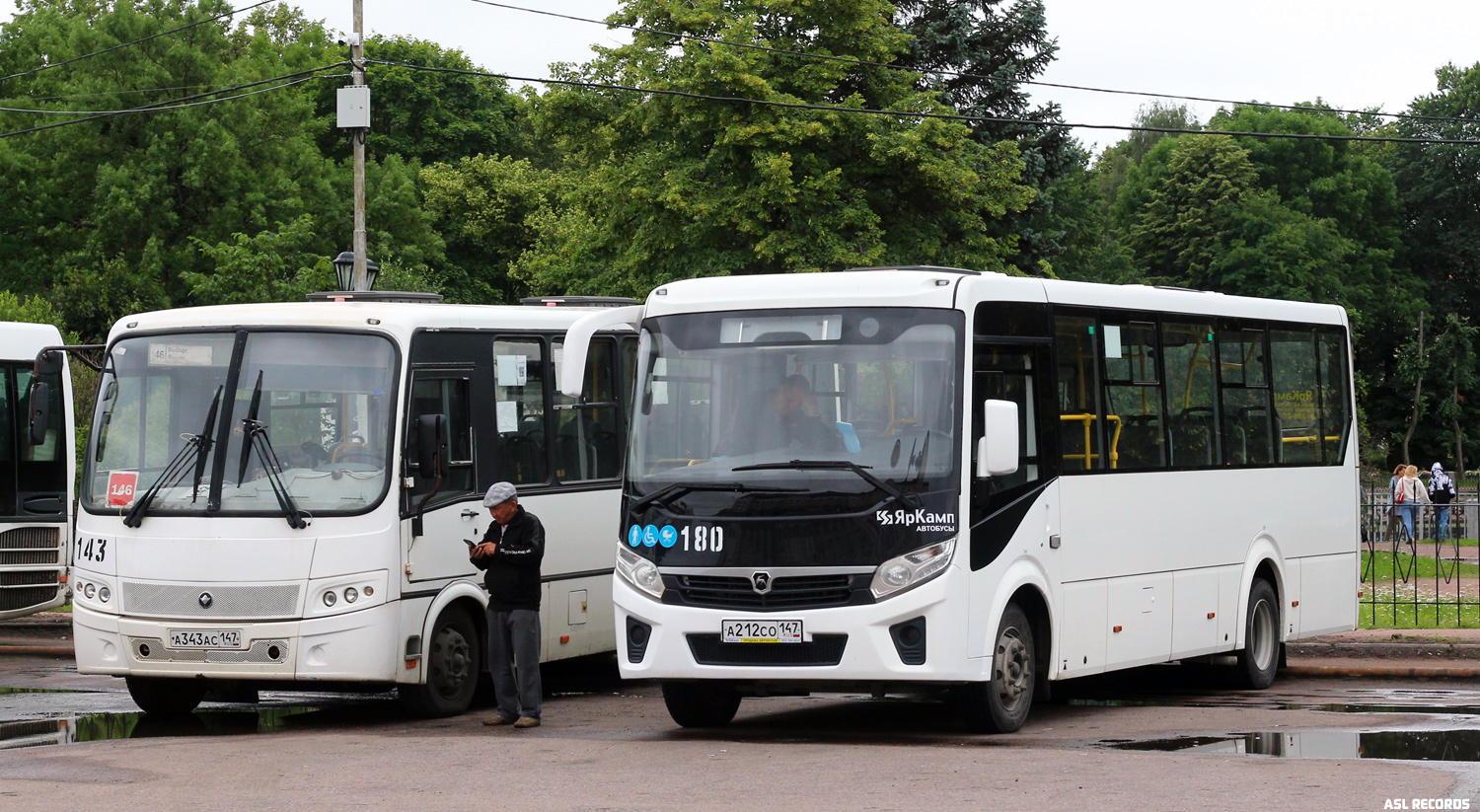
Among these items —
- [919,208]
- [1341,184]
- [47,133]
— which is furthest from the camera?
[1341,184]

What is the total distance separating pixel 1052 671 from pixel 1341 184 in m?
64.8

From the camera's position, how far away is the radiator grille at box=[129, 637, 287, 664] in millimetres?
12758

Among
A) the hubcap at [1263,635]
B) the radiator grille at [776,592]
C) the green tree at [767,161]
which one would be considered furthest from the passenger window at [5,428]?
the green tree at [767,161]

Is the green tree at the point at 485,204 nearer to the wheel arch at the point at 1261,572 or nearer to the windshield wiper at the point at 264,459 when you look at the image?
the wheel arch at the point at 1261,572

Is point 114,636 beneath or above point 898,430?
beneath

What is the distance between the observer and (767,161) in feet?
122

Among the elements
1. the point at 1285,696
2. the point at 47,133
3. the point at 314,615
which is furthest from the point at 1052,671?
the point at 47,133

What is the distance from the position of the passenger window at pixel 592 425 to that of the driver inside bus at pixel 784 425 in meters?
3.81

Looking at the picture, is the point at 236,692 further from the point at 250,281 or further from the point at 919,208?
the point at 919,208

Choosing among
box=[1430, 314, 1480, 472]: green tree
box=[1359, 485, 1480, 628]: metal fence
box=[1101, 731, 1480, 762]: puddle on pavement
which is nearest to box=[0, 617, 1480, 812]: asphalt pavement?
box=[1101, 731, 1480, 762]: puddle on pavement

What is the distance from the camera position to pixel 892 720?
44.0 feet

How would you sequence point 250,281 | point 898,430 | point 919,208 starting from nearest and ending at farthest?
point 898,430
point 250,281
point 919,208

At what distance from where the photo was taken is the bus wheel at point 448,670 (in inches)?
539

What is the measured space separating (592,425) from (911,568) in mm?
5016
